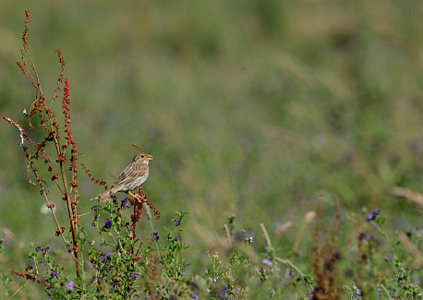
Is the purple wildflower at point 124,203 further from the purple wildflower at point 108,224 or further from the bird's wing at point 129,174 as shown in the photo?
the bird's wing at point 129,174

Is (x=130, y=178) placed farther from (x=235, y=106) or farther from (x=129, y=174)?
(x=235, y=106)

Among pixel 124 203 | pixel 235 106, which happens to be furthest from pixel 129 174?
pixel 235 106

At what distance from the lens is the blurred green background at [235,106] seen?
5848mm

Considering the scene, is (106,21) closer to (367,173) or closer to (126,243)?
(367,173)

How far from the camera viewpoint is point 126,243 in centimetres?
270

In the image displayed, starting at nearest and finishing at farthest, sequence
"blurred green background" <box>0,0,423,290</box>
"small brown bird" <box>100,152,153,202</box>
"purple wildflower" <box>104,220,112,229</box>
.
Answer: "purple wildflower" <box>104,220,112,229</box> → "small brown bird" <box>100,152,153,202</box> → "blurred green background" <box>0,0,423,290</box>

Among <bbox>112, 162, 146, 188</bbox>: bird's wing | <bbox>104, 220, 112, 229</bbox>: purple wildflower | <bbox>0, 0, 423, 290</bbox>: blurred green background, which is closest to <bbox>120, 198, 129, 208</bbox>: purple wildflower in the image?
<bbox>104, 220, 112, 229</bbox>: purple wildflower

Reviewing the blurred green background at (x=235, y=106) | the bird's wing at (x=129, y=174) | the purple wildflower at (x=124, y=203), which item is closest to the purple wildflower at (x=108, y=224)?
the purple wildflower at (x=124, y=203)

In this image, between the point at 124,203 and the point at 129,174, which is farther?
the point at 129,174

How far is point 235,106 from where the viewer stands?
31.9 ft

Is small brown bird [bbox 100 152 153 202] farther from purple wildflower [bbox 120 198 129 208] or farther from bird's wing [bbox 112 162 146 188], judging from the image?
purple wildflower [bbox 120 198 129 208]

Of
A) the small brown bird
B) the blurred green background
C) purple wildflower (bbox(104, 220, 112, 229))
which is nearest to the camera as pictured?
purple wildflower (bbox(104, 220, 112, 229))

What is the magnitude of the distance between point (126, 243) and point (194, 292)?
1.21 feet

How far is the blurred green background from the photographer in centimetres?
585
